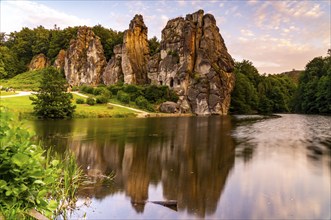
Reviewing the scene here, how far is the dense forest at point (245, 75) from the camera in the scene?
90000 millimetres

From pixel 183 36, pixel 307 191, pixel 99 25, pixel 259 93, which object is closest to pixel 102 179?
pixel 307 191

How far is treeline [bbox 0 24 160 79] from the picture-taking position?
345ft

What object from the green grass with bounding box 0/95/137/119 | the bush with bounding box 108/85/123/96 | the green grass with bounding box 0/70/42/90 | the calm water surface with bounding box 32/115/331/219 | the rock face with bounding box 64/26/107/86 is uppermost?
the rock face with bounding box 64/26/107/86

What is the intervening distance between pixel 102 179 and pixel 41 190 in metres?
8.87

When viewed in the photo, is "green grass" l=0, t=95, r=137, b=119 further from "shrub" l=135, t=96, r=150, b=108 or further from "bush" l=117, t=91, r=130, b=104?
"shrub" l=135, t=96, r=150, b=108

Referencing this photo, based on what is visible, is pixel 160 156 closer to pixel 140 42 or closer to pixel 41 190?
pixel 41 190

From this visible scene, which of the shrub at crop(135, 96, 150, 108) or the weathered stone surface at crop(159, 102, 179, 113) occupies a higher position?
the shrub at crop(135, 96, 150, 108)

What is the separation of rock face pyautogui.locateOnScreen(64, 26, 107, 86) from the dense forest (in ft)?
25.5

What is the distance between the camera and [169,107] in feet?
231

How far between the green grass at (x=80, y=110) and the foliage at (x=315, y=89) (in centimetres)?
5523

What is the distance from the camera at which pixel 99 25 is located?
116 meters

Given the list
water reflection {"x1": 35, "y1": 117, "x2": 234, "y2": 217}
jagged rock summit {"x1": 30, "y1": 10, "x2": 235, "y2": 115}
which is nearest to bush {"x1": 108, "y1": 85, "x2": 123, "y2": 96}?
jagged rock summit {"x1": 30, "y1": 10, "x2": 235, "y2": 115}

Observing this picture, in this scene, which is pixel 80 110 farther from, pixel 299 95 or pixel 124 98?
pixel 299 95

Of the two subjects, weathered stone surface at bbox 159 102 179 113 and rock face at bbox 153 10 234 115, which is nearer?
weathered stone surface at bbox 159 102 179 113
